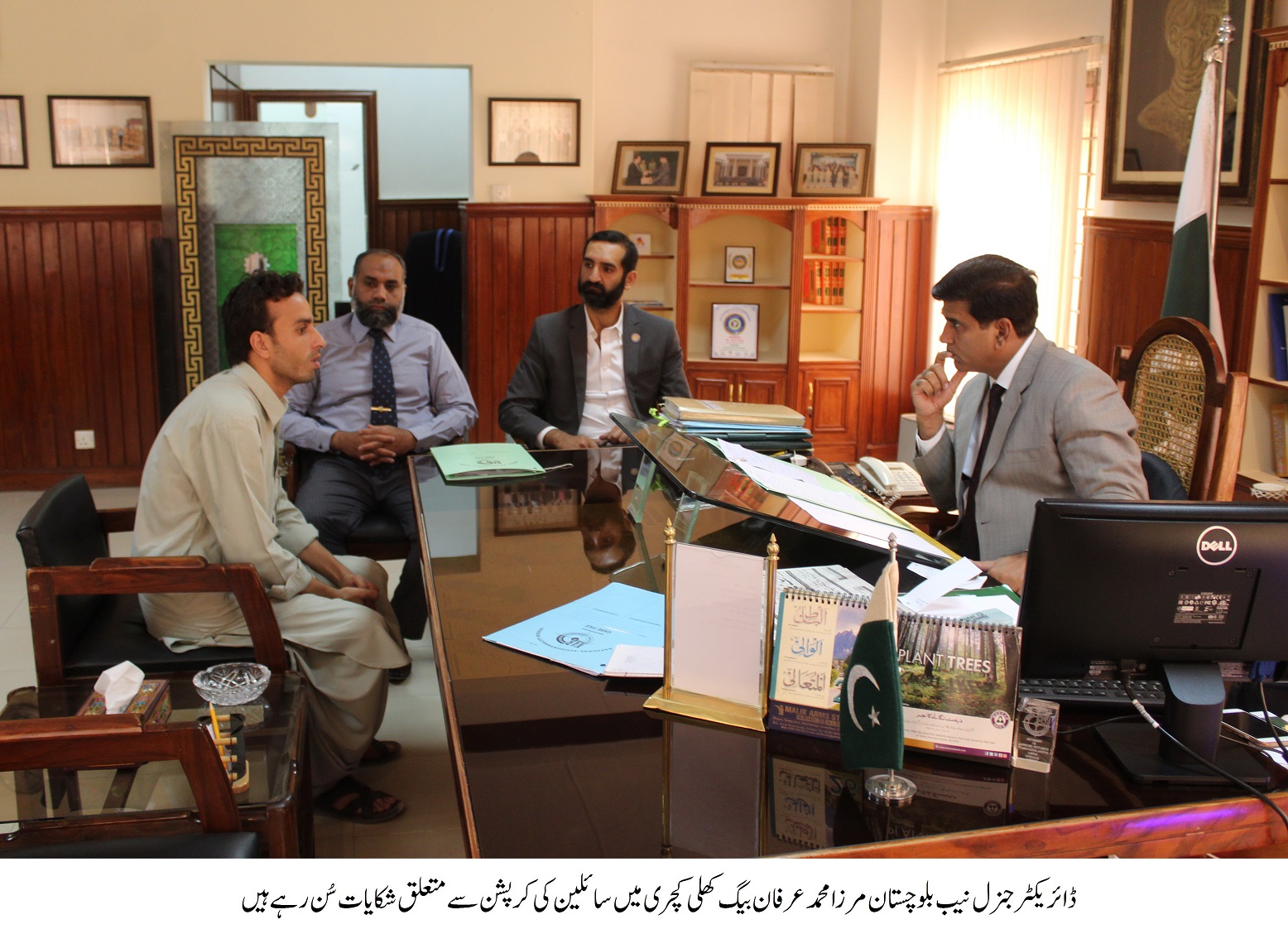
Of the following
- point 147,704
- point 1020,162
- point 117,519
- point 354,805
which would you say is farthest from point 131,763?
point 1020,162

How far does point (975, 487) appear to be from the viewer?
8.88 feet

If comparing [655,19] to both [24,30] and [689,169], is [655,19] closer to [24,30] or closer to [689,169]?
[689,169]

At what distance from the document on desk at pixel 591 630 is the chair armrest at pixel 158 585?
85cm

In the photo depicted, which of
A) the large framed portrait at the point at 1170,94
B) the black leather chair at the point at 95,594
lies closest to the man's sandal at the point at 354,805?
the black leather chair at the point at 95,594

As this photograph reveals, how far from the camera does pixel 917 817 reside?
4.25 feet

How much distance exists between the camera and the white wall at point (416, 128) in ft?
25.9

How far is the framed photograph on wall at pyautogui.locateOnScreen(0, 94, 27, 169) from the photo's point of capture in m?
5.77

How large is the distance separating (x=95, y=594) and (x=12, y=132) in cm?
440

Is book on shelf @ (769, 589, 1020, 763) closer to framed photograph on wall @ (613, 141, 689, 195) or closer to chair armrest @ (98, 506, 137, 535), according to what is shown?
chair armrest @ (98, 506, 137, 535)

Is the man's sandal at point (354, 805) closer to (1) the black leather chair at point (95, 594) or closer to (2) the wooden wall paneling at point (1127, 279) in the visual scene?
(1) the black leather chair at point (95, 594)

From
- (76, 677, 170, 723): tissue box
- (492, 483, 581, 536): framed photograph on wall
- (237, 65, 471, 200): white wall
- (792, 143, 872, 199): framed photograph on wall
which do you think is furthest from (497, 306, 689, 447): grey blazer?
(237, 65, 471, 200): white wall

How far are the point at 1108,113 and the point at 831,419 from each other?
237 centimetres

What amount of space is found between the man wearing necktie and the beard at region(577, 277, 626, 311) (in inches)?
23.2

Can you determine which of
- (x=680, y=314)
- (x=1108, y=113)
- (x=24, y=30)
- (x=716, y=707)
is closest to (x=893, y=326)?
(x=680, y=314)
